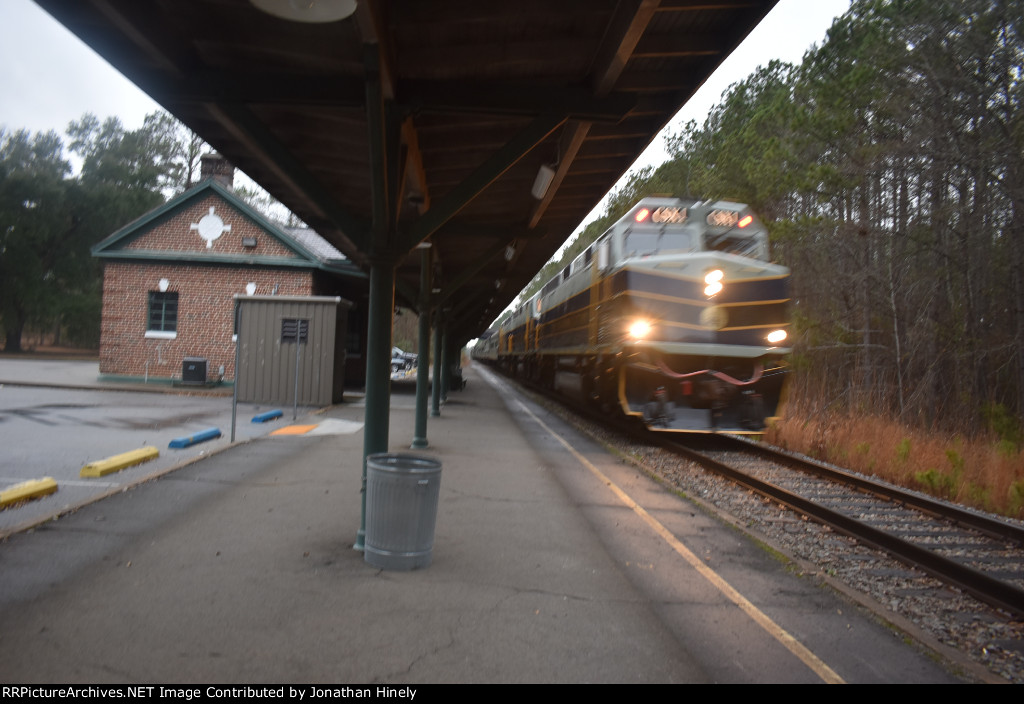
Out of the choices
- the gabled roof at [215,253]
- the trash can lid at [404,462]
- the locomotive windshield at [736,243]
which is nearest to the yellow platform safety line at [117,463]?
the trash can lid at [404,462]

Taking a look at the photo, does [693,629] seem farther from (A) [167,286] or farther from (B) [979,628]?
(A) [167,286]

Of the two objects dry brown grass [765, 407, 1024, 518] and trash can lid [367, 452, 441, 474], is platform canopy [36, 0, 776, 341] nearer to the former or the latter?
trash can lid [367, 452, 441, 474]

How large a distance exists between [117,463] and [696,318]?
826 centimetres

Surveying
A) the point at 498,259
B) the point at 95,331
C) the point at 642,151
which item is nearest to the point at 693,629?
the point at 642,151

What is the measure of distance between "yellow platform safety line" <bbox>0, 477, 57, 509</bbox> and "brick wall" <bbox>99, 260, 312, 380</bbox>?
50.3 ft

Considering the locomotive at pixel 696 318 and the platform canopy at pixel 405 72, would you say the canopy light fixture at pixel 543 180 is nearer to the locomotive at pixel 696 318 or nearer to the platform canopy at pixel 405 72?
the platform canopy at pixel 405 72

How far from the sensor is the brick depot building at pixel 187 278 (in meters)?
21.9

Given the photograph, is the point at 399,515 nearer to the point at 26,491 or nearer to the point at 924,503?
the point at 26,491

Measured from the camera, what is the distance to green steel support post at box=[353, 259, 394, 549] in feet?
18.6

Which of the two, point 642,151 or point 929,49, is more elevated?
point 929,49

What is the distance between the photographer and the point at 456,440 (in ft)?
40.4

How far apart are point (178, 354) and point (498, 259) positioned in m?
12.9

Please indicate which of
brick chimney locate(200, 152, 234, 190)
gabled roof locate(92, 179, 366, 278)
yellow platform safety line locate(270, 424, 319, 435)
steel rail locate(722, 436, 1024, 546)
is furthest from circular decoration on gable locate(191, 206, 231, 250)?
steel rail locate(722, 436, 1024, 546)

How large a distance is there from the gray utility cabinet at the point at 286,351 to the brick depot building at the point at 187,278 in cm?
A: 464
